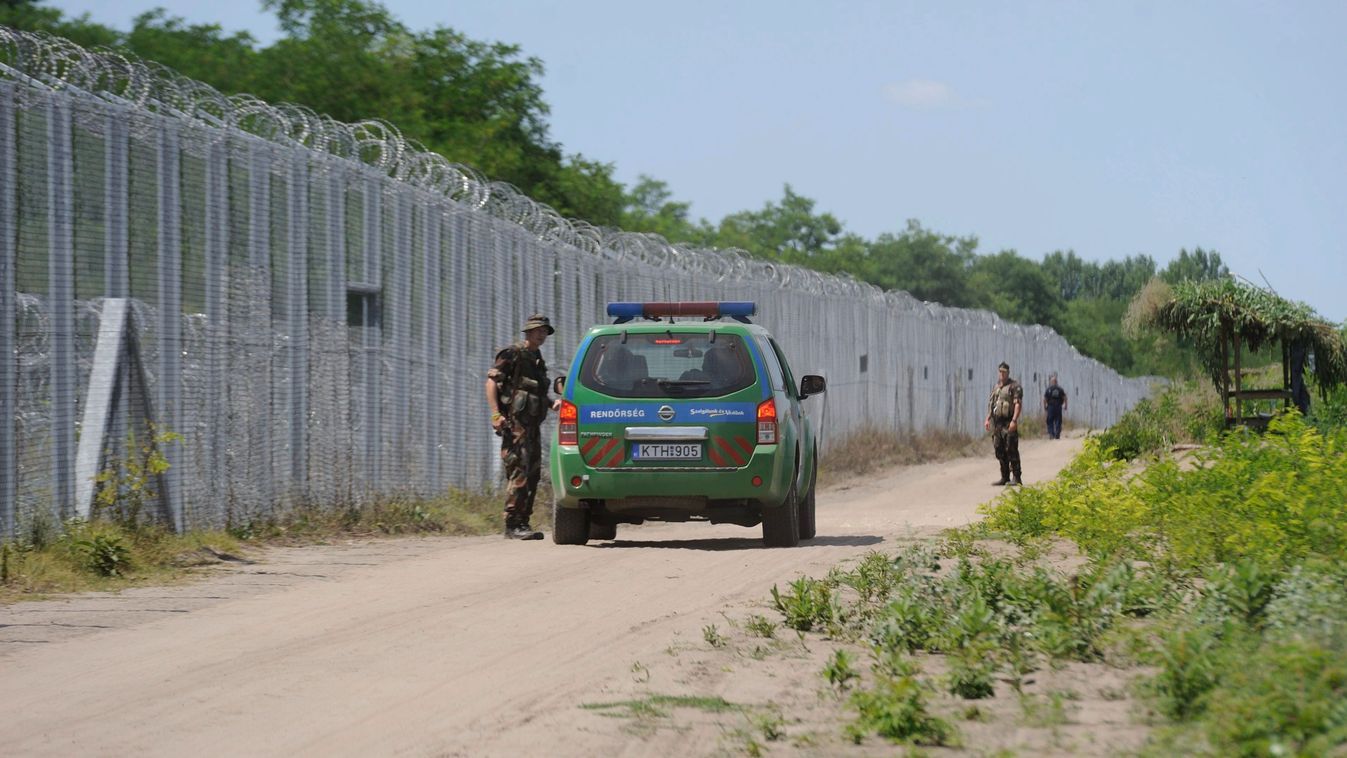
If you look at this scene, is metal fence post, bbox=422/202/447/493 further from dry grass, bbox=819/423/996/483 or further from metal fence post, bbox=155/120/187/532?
dry grass, bbox=819/423/996/483

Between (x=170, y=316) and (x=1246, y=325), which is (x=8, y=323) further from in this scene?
(x=1246, y=325)

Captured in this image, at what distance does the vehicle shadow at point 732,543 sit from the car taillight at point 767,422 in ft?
2.74

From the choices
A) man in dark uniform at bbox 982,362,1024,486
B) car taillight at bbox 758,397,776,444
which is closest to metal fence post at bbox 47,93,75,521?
car taillight at bbox 758,397,776,444

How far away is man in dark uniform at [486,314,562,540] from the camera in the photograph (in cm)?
1412

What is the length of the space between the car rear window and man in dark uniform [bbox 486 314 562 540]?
124 centimetres

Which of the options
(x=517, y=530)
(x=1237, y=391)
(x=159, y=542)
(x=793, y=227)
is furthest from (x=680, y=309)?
(x=793, y=227)

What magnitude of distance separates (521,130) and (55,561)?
112 feet

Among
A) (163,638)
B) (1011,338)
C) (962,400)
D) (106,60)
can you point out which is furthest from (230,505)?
(1011,338)

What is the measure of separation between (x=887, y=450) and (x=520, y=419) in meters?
17.5

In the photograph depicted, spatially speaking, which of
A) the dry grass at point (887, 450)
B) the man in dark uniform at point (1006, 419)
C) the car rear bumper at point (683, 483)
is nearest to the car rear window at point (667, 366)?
the car rear bumper at point (683, 483)

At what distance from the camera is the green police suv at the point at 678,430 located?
12766 millimetres

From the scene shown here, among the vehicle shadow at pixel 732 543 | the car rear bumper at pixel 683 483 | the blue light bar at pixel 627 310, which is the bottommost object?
the vehicle shadow at pixel 732 543

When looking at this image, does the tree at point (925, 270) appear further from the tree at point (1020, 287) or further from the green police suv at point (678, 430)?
the green police suv at point (678, 430)

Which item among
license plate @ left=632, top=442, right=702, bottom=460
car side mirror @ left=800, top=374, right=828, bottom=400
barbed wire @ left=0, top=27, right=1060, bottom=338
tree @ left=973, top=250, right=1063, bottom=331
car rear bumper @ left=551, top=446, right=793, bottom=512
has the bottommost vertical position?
car rear bumper @ left=551, top=446, right=793, bottom=512
